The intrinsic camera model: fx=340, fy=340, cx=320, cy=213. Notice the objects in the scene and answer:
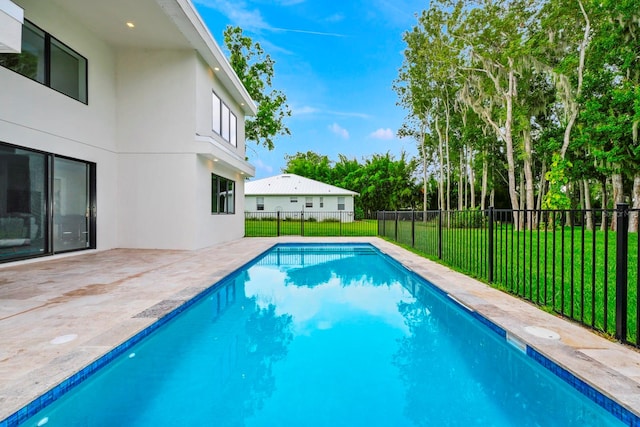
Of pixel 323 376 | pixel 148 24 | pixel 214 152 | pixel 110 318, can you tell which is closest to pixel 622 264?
pixel 323 376

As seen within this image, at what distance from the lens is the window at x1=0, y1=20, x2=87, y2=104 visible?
258 inches

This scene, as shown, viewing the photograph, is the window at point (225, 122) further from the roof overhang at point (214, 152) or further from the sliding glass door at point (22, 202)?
the sliding glass door at point (22, 202)

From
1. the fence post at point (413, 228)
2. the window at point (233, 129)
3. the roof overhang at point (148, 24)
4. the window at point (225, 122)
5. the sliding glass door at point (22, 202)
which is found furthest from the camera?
the window at point (233, 129)

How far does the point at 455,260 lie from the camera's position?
288 inches

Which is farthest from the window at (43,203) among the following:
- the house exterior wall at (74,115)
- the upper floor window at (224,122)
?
the upper floor window at (224,122)

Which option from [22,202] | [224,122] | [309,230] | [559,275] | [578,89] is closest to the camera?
[559,275]

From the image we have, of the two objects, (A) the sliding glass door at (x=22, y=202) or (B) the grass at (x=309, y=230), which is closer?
(A) the sliding glass door at (x=22, y=202)

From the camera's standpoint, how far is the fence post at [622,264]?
265cm

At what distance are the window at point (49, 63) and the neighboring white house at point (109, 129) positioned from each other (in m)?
0.02

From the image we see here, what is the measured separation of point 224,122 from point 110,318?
9.44m

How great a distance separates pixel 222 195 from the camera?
11594mm

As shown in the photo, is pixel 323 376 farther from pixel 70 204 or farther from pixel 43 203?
pixel 70 204

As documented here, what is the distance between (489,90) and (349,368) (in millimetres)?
17417

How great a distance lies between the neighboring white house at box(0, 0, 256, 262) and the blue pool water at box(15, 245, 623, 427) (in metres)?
5.13
